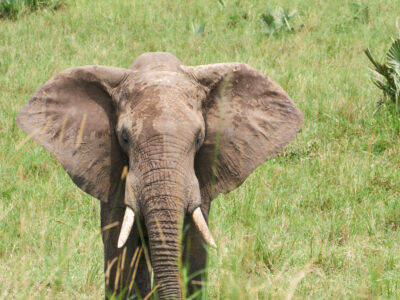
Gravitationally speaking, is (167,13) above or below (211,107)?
above

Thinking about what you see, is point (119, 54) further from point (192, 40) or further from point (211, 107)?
point (211, 107)

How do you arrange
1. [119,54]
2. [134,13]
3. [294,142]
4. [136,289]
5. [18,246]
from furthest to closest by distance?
[134,13], [119,54], [294,142], [18,246], [136,289]

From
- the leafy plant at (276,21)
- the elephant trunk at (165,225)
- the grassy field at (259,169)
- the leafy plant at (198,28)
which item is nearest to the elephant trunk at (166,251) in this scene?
the elephant trunk at (165,225)

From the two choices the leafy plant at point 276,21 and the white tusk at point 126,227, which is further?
the leafy plant at point 276,21

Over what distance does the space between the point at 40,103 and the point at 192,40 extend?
5635 mm

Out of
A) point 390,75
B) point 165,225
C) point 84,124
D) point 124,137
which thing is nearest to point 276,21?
point 390,75

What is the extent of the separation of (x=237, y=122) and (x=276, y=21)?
242 inches

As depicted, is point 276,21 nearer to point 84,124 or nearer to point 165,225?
point 84,124

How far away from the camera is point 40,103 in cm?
397

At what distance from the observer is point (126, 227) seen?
330 cm

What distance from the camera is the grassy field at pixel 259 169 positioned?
15.0 feet

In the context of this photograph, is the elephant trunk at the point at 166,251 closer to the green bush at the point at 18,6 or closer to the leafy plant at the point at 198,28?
the leafy plant at the point at 198,28

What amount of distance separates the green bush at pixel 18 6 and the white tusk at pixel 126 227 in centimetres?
766

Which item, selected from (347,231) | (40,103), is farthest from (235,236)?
(40,103)
